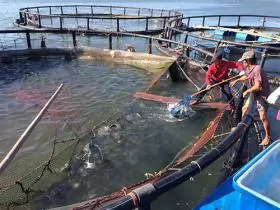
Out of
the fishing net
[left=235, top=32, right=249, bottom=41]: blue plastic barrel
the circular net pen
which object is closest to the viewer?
the fishing net

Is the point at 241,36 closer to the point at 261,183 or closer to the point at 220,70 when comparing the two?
the point at 220,70

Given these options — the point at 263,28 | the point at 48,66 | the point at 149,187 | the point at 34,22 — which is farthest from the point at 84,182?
the point at 263,28

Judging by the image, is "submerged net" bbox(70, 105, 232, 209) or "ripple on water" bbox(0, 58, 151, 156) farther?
"ripple on water" bbox(0, 58, 151, 156)

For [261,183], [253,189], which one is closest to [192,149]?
[261,183]

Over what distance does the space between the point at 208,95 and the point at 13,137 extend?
6333mm

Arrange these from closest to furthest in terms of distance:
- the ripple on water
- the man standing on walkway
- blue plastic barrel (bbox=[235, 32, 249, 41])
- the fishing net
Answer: the fishing net, the man standing on walkway, the ripple on water, blue plastic barrel (bbox=[235, 32, 249, 41])

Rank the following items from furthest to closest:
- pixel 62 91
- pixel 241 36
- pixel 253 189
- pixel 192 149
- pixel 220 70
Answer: pixel 241 36, pixel 62 91, pixel 220 70, pixel 192 149, pixel 253 189

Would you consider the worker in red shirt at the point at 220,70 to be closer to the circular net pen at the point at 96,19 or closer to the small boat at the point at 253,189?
the small boat at the point at 253,189

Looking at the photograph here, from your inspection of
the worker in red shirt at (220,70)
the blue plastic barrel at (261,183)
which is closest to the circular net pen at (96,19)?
the worker in red shirt at (220,70)

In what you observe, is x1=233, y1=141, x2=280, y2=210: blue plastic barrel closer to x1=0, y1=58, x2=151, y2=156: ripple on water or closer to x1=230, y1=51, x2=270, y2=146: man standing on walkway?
x1=230, y1=51, x2=270, y2=146: man standing on walkway

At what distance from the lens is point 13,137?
8.88 metres

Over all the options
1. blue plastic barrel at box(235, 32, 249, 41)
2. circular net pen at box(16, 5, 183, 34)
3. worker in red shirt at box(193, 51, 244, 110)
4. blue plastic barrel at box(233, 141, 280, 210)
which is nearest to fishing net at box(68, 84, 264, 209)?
worker in red shirt at box(193, 51, 244, 110)

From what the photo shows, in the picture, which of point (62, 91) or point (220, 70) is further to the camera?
point (62, 91)

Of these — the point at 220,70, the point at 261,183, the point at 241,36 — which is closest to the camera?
the point at 261,183
